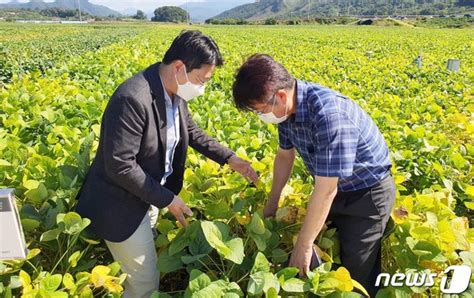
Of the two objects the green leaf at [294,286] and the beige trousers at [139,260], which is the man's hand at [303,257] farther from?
the beige trousers at [139,260]

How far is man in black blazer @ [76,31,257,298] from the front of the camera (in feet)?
6.47

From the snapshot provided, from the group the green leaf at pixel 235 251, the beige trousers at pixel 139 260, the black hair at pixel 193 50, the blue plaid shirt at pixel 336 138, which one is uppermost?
the black hair at pixel 193 50

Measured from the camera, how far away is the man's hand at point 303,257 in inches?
77.3

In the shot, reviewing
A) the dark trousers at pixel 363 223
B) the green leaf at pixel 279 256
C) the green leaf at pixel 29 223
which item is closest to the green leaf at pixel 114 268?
the green leaf at pixel 29 223

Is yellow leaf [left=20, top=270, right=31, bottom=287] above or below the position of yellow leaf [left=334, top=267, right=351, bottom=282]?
above

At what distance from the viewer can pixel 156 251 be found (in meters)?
2.40

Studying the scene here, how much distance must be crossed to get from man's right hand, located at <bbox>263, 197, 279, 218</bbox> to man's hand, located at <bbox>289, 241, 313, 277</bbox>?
1.50 feet

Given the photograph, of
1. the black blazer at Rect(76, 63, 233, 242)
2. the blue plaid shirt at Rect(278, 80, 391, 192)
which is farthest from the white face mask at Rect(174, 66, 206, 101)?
the blue plaid shirt at Rect(278, 80, 391, 192)

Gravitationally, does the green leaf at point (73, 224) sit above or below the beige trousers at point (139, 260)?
above

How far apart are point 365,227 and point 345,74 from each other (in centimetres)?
597

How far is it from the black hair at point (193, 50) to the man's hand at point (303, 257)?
97cm

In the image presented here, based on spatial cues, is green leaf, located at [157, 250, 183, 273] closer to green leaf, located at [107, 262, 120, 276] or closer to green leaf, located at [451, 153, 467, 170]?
green leaf, located at [107, 262, 120, 276]

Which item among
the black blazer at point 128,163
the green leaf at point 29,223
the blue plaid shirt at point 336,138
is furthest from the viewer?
the green leaf at point 29,223

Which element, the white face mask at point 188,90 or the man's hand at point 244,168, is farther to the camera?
the man's hand at point 244,168
